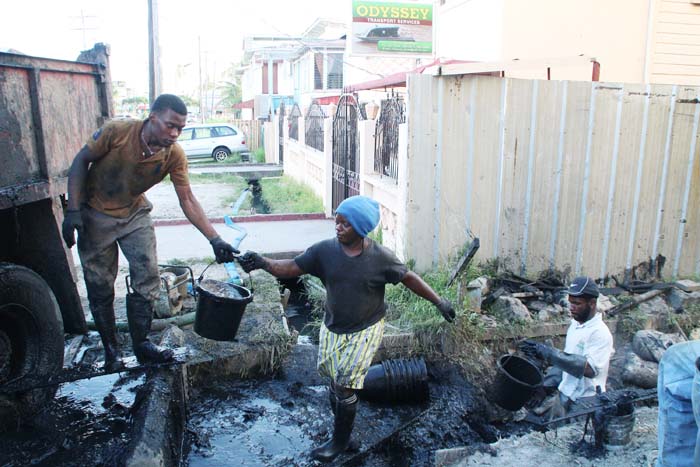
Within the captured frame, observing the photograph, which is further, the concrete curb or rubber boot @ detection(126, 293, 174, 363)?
the concrete curb

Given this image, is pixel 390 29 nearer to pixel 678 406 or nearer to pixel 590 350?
pixel 590 350

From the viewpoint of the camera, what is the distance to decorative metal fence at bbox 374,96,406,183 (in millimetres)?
7043

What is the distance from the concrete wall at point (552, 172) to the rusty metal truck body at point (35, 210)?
317 cm

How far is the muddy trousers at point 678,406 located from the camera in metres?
2.07

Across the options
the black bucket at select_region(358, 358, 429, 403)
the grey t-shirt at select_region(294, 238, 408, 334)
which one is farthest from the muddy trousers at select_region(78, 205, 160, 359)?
the black bucket at select_region(358, 358, 429, 403)

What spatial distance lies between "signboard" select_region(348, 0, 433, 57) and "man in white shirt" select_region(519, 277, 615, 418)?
2121 cm

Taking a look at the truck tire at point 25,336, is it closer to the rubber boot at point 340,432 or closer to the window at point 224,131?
the rubber boot at point 340,432

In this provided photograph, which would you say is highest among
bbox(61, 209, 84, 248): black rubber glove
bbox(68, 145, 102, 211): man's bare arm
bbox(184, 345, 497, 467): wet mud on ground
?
bbox(68, 145, 102, 211): man's bare arm

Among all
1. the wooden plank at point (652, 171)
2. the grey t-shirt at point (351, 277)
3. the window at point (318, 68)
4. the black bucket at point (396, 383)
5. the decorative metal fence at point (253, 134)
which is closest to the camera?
the grey t-shirt at point (351, 277)

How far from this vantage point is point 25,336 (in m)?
3.38

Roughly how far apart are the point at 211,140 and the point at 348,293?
21.2 metres

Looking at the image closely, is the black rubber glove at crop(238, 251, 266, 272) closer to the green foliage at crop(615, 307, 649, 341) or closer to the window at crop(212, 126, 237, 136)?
the green foliage at crop(615, 307, 649, 341)

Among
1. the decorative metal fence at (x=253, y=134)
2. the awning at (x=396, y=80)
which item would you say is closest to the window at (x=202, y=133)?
the decorative metal fence at (x=253, y=134)

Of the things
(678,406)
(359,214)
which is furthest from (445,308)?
(678,406)
